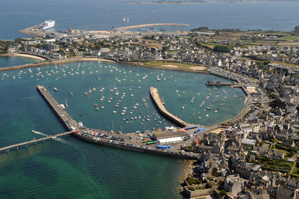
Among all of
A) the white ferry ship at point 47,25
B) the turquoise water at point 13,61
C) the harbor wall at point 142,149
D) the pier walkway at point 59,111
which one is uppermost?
the white ferry ship at point 47,25

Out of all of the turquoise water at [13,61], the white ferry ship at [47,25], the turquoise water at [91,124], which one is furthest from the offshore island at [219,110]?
the white ferry ship at [47,25]

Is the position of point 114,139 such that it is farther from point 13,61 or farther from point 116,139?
point 13,61

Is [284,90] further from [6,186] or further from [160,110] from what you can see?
[6,186]

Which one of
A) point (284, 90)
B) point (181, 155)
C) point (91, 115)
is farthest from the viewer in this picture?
point (284, 90)

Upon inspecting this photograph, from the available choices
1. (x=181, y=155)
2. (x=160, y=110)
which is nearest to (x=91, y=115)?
(x=160, y=110)

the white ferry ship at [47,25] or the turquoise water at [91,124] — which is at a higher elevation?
the white ferry ship at [47,25]

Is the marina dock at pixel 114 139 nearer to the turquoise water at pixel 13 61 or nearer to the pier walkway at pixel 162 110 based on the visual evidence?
the pier walkway at pixel 162 110

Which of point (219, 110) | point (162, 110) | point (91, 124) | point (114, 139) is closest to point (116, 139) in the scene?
point (114, 139)
